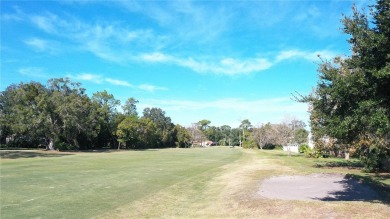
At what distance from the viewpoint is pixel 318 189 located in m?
15.9

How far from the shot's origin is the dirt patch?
536 inches

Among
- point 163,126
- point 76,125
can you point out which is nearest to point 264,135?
point 163,126

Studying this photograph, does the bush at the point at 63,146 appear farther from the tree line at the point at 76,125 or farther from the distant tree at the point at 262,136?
the distant tree at the point at 262,136

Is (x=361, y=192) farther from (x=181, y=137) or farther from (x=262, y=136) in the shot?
(x=181, y=137)

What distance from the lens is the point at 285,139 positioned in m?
59.4

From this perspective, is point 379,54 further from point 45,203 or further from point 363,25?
point 45,203

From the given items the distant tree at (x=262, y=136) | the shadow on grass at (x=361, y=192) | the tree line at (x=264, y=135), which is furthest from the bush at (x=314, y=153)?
the distant tree at (x=262, y=136)

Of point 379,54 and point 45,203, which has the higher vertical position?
point 379,54

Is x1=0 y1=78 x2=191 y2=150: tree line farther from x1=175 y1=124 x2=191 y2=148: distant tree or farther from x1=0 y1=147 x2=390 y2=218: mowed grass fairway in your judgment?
x1=0 y1=147 x2=390 y2=218: mowed grass fairway

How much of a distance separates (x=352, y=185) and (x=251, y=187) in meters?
5.38

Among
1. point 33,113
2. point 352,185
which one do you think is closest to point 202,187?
point 352,185

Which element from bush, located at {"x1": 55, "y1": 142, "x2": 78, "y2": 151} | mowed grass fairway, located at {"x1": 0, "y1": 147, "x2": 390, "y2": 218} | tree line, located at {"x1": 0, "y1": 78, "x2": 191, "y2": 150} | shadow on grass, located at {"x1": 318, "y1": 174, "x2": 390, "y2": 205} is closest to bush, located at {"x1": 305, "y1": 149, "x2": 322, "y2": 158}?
shadow on grass, located at {"x1": 318, "y1": 174, "x2": 390, "y2": 205}

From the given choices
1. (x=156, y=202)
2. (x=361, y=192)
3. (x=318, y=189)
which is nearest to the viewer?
(x=156, y=202)

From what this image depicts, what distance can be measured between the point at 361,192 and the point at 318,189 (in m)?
1.80
